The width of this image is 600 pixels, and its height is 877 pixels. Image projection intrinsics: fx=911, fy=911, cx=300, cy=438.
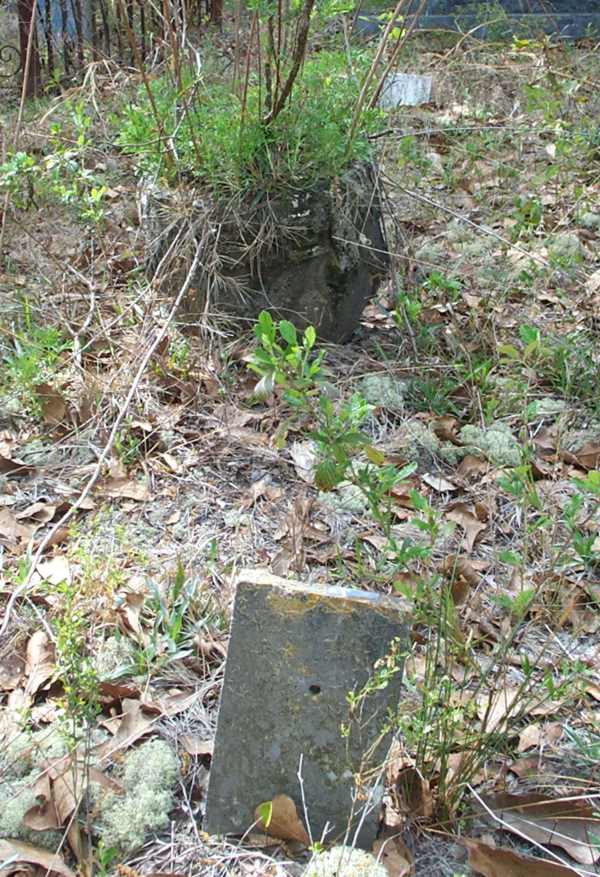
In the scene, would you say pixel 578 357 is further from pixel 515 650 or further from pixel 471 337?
pixel 515 650

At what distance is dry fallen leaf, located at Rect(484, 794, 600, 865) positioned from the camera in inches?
66.4

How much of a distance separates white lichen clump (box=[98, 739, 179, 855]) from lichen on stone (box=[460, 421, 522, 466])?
143 centimetres

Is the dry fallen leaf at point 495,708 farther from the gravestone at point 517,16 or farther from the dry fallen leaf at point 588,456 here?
the gravestone at point 517,16

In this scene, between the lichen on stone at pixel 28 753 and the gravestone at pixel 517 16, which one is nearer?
the lichen on stone at pixel 28 753

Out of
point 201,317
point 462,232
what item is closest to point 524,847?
point 201,317

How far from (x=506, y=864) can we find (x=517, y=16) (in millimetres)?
7773

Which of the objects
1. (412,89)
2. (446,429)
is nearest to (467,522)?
(446,429)

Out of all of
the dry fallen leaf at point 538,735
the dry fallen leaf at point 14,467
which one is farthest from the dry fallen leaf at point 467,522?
the dry fallen leaf at point 14,467

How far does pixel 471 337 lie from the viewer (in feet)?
11.4

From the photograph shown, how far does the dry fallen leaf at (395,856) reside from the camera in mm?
1602

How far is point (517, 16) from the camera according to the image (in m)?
7.84

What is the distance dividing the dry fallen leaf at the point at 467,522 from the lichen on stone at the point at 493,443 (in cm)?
23

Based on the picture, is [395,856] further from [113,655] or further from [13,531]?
[13,531]

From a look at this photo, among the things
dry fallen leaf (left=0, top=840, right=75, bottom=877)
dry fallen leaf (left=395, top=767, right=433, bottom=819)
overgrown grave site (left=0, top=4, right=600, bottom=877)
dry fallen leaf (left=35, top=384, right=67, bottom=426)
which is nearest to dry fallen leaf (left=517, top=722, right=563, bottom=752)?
overgrown grave site (left=0, top=4, right=600, bottom=877)
